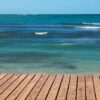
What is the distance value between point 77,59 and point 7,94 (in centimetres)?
840

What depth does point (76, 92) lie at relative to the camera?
19.8 feet

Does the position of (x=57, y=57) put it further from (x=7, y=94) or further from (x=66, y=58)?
(x=7, y=94)

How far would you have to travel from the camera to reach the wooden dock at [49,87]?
5746 millimetres

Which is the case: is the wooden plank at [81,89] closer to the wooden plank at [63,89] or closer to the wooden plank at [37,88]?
the wooden plank at [63,89]

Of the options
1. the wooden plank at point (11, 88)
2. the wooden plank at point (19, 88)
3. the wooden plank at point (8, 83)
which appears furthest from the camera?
the wooden plank at point (8, 83)

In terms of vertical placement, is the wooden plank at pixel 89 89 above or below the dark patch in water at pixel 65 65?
above

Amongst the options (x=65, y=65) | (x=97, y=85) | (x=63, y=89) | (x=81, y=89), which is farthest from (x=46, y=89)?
(x=65, y=65)

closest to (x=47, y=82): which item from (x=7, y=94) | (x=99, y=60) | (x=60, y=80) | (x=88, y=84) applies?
(x=60, y=80)

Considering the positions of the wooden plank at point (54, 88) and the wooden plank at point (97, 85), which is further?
the wooden plank at point (97, 85)

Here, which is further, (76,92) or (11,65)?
(11,65)

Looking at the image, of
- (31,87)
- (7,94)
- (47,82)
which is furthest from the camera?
(47,82)

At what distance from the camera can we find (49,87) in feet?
21.1

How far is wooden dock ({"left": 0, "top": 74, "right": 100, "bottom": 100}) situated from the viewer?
575 cm

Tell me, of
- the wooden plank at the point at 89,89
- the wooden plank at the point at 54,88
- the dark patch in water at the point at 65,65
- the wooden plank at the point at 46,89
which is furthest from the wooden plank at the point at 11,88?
the dark patch in water at the point at 65,65
